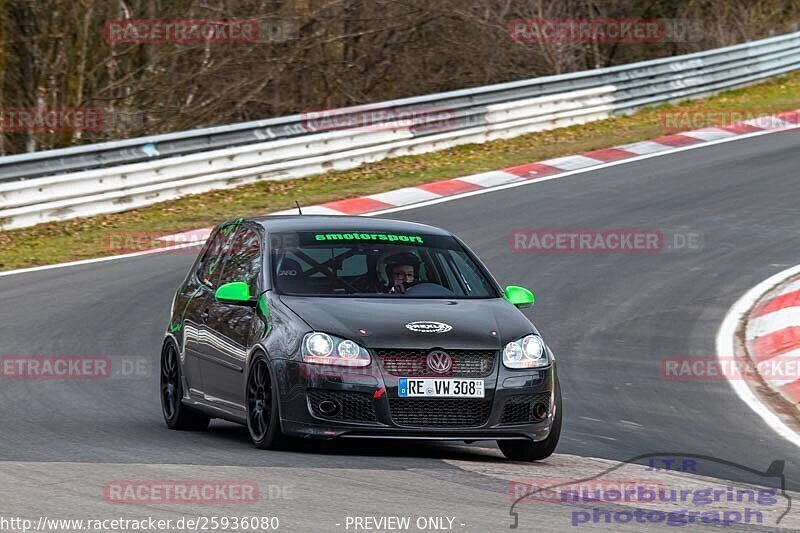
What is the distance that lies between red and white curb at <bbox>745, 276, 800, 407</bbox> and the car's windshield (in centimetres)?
312

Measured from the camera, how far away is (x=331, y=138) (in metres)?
21.8

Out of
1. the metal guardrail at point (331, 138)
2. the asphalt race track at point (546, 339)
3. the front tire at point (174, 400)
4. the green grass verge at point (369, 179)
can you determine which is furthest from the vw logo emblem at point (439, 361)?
the metal guardrail at point (331, 138)

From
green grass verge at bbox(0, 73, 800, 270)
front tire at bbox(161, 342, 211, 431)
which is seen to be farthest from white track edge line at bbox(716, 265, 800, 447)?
green grass verge at bbox(0, 73, 800, 270)

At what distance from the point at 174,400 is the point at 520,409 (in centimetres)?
272

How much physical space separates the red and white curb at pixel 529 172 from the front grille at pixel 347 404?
390 inches

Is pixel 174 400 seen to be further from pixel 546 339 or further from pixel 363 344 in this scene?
pixel 546 339

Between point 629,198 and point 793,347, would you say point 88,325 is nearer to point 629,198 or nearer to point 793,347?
point 793,347

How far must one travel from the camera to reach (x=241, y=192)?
20469 millimetres

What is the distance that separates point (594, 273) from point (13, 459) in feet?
29.4

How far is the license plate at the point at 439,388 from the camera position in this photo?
7.66 m

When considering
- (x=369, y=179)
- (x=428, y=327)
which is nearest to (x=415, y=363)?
(x=428, y=327)

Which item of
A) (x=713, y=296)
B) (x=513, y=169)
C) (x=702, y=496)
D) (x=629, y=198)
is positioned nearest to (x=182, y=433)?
(x=702, y=496)

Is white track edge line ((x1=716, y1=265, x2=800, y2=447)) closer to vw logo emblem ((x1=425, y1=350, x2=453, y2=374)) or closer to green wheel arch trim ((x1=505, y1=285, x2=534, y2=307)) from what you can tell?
green wheel arch trim ((x1=505, y1=285, x2=534, y2=307))

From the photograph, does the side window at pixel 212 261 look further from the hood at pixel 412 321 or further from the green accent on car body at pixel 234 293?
the hood at pixel 412 321
